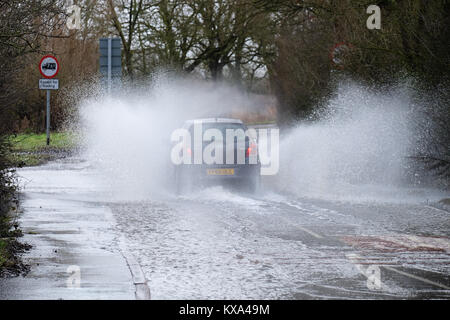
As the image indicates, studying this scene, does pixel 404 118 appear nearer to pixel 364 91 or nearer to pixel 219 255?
pixel 364 91

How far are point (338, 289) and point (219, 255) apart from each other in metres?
2.41

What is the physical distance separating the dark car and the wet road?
1.18 feet

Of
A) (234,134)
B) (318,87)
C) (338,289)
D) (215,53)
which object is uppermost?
(215,53)

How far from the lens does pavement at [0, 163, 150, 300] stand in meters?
8.38

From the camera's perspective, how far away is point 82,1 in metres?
39.6

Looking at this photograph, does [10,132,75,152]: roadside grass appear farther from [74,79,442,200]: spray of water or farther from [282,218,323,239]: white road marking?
[282,218,323,239]: white road marking

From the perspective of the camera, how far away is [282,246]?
452 inches

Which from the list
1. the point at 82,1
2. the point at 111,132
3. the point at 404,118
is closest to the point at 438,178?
the point at 404,118

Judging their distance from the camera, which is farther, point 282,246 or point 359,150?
→ point 359,150

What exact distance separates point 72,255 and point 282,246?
2.77 m

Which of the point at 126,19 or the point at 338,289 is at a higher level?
the point at 126,19

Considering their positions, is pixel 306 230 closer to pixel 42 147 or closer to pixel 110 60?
pixel 110 60

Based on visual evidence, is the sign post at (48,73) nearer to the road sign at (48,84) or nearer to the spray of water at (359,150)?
the road sign at (48,84)
